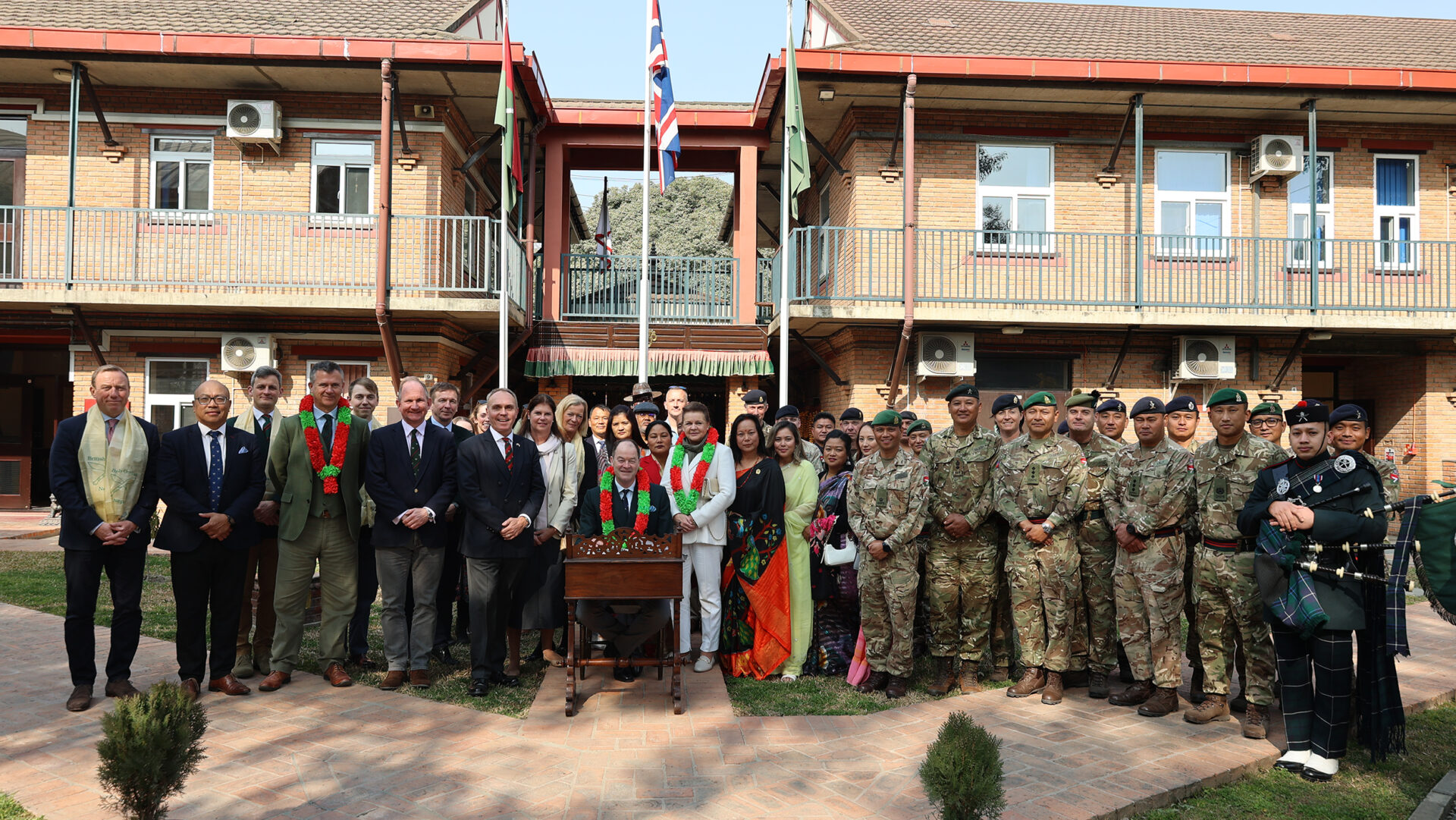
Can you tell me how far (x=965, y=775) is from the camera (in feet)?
9.98

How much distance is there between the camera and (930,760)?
312 cm

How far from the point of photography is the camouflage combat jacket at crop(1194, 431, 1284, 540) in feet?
16.3

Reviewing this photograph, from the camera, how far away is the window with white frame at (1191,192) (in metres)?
13.3

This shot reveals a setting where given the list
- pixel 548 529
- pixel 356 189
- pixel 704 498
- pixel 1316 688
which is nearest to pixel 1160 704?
pixel 1316 688

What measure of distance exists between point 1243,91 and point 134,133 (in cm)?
1595

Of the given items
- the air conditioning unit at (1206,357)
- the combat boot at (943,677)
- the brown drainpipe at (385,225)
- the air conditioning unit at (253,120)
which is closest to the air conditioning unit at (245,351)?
the brown drainpipe at (385,225)

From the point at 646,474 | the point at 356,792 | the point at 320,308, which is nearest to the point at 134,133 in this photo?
the point at 320,308

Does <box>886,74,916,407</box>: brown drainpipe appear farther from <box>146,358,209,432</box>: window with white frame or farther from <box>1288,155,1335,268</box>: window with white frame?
<box>146,358,209,432</box>: window with white frame

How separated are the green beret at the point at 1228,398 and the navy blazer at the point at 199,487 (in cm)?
586

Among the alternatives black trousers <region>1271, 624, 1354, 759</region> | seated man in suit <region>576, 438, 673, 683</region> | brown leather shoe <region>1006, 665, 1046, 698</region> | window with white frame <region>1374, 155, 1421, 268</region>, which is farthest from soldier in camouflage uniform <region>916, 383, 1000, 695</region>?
window with white frame <region>1374, 155, 1421, 268</region>

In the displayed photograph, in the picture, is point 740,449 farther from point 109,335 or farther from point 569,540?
point 109,335

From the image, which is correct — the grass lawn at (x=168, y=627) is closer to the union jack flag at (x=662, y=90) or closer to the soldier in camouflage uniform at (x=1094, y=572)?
the soldier in camouflage uniform at (x=1094, y=572)

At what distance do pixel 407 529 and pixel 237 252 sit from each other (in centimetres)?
Answer: 906

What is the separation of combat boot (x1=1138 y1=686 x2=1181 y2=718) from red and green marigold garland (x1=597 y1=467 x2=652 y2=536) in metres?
3.24
